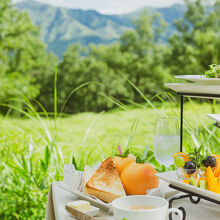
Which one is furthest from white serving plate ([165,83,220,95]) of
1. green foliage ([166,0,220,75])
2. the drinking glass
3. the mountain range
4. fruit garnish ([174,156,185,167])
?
the mountain range

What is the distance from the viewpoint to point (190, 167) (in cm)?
77

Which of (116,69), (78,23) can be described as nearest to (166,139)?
(116,69)

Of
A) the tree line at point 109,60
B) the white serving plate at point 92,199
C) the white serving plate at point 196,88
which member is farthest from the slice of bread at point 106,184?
the tree line at point 109,60

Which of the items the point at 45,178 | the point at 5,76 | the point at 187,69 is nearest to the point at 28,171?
the point at 45,178

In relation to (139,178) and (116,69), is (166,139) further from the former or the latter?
(116,69)

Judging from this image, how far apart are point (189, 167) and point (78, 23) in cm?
1222

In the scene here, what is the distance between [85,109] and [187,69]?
3.63 metres

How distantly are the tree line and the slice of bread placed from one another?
9.49 metres

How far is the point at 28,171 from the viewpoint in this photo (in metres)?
2.24

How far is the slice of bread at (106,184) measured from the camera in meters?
0.79

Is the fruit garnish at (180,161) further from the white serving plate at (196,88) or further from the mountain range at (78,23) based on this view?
the mountain range at (78,23)

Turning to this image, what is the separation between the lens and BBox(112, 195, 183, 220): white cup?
602mm

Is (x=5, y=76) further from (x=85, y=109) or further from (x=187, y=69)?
(x=187, y=69)

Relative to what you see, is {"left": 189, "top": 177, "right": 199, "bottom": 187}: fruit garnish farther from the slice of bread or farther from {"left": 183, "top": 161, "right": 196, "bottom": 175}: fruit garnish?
the slice of bread
